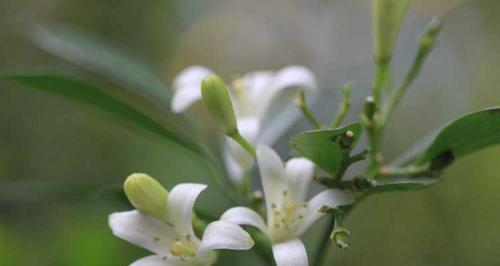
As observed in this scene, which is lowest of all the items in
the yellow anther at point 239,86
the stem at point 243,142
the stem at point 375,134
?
the stem at point 375,134

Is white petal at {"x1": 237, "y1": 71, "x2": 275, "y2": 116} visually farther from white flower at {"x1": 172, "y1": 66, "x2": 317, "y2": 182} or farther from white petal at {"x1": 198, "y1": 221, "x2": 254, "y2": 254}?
white petal at {"x1": 198, "y1": 221, "x2": 254, "y2": 254}

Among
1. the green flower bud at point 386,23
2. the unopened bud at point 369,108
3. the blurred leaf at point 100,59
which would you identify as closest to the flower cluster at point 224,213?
the unopened bud at point 369,108

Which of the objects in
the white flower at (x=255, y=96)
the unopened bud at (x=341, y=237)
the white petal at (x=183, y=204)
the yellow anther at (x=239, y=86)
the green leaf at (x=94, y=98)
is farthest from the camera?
the yellow anther at (x=239, y=86)

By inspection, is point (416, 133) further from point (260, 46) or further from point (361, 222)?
point (260, 46)

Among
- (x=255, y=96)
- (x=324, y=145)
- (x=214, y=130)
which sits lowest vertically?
(x=324, y=145)

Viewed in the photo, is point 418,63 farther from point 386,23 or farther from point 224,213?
point 224,213

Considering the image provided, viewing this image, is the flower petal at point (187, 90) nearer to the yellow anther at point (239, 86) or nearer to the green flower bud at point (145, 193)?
the yellow anther at point (239, 86)

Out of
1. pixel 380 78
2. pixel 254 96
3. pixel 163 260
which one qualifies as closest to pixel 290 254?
pixel 163 260
